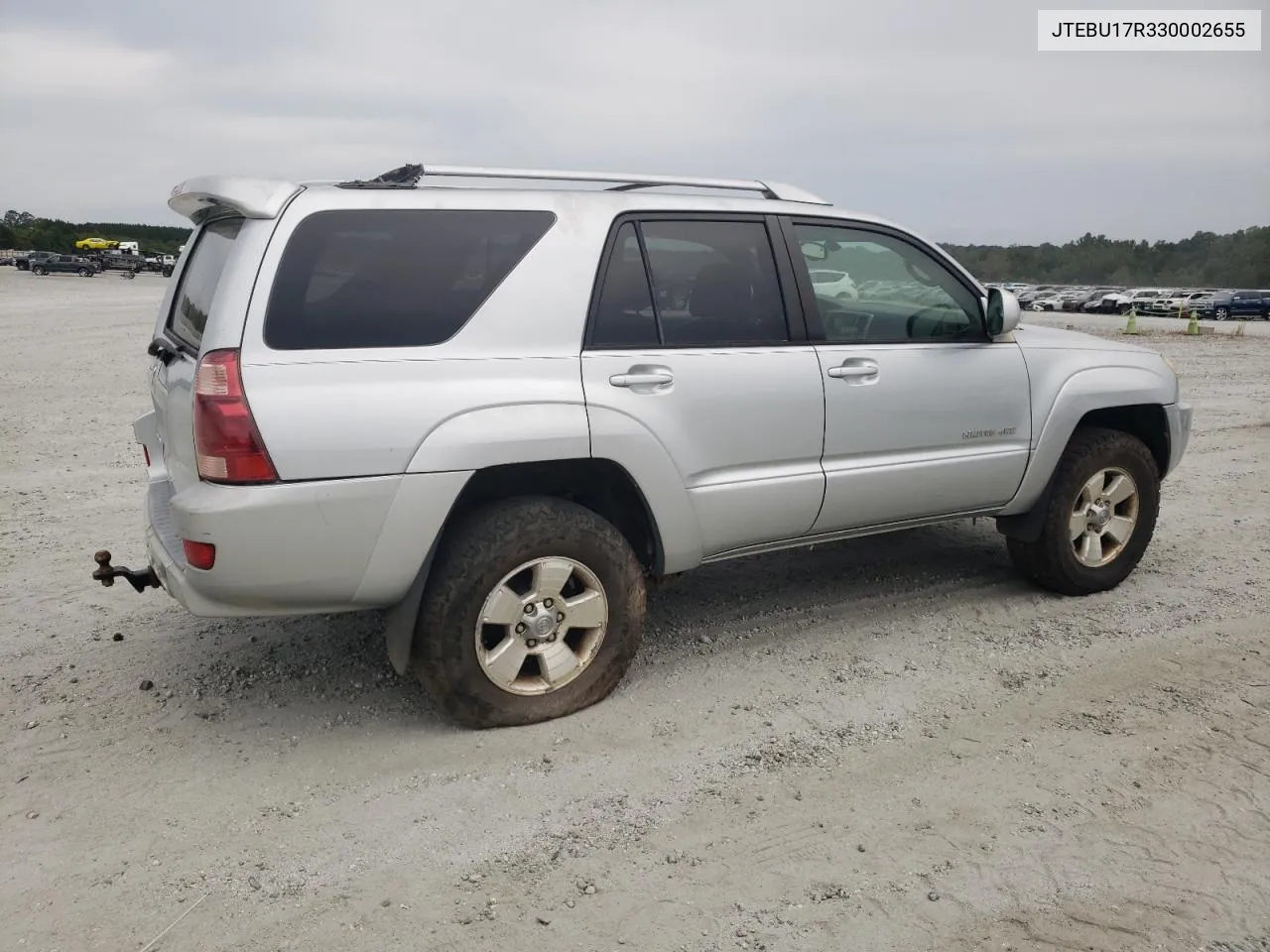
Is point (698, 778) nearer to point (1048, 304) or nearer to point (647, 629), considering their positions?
point (647, 629)

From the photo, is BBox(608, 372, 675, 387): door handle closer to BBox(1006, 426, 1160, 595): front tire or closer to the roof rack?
the roof rack

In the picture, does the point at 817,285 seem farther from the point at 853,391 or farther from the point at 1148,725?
the point at 1148,725

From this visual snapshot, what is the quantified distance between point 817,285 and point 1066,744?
78.3 inches

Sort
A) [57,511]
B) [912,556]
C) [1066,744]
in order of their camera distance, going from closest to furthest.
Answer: [1066,744]
[912,556]
[57,511]

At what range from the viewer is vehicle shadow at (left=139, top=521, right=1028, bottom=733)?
4.01 meters

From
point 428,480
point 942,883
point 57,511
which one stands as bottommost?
point 942,883

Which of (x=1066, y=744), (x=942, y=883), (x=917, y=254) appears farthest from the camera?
(x=917, y=254)

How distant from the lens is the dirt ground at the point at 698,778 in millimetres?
2740

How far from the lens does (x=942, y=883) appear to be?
2854 mm

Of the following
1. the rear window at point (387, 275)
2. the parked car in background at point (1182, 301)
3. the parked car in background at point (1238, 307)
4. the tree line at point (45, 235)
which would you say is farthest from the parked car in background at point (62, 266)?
the rear window at point (387, 275)

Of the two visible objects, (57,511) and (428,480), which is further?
(57,511)

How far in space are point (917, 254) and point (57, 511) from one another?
5.40m

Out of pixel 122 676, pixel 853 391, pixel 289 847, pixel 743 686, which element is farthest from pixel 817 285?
pixel 122 676

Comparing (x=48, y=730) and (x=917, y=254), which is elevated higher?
(x=917, y=254)
